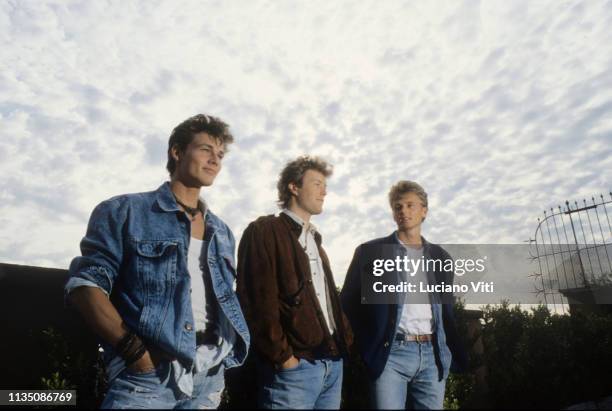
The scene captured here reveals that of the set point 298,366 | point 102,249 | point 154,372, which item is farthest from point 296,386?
point 102,249

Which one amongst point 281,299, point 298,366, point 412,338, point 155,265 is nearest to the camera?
point 155,265

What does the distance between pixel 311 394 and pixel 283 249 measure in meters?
1.13

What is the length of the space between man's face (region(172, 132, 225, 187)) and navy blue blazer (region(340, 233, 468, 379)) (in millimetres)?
1912

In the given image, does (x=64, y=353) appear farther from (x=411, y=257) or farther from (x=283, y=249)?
(x=411, y=257)

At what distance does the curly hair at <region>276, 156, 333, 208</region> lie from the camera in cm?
409

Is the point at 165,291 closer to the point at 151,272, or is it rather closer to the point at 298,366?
the point at 151,272

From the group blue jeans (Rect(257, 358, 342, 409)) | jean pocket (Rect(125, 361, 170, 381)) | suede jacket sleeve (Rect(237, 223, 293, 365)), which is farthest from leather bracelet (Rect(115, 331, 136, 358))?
blue jeans (Rect(257, 358, 342, 409))

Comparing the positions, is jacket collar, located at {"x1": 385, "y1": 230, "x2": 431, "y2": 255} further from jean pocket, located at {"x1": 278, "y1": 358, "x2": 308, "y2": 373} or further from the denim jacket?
the denim jacket

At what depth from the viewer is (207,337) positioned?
2.88 meters

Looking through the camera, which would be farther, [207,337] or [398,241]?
[398,241]

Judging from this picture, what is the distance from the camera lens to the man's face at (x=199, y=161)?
323 cm

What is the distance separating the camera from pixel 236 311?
2.99 m

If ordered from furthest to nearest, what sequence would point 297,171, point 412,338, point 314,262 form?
point 297,171
point 412,338
point 314,262

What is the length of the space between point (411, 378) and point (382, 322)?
1.83 feet
